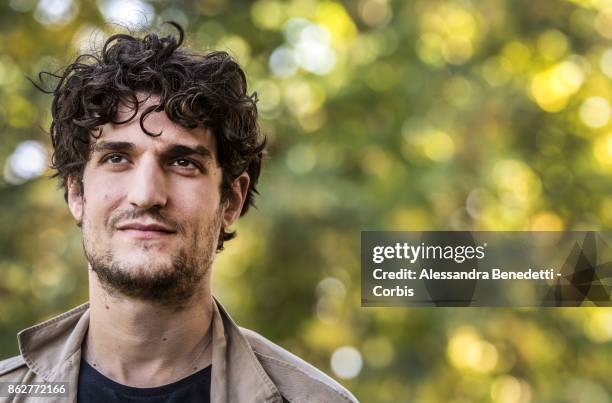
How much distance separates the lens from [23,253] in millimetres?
6969

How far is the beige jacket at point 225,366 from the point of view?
2.62 metres

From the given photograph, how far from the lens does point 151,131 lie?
2.59 metres

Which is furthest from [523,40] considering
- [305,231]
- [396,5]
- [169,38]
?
[169,38]

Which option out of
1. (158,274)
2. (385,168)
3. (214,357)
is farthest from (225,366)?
(385,168)

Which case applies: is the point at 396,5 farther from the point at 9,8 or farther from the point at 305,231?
the point at 9,8

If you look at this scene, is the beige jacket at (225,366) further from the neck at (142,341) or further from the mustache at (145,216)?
the mustache at (145,216)

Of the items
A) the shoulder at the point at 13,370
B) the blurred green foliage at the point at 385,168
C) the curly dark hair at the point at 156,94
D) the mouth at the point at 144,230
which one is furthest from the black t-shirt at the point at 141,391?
the blurred green foliage at the point at 385,168

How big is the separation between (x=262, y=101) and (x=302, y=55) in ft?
2.06

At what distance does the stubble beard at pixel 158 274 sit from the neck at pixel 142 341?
0.08ft

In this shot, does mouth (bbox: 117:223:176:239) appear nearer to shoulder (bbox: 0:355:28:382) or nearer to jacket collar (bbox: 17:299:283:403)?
jacket collar (bbox: 17:299:283:403)

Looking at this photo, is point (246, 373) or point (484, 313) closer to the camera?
point (246, 373)

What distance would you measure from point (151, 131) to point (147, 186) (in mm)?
163

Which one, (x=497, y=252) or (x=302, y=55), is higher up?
(x=302, y=55)

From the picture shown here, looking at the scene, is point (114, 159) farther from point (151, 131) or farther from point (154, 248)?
point (154, 248)
